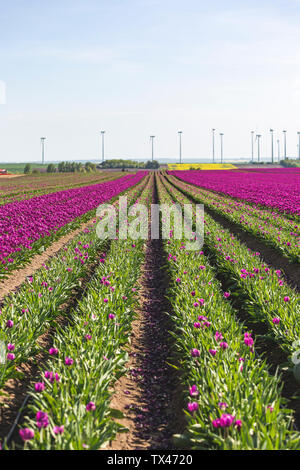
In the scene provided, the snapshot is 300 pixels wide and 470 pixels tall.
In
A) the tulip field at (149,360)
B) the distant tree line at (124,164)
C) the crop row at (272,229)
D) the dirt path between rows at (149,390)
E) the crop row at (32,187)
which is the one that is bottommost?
the dirt path between rows at (149,390)

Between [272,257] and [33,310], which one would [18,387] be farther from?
[272,257]

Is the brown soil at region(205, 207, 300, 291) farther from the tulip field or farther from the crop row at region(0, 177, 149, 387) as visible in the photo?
the crop row at region(0, 177, 149, 387)

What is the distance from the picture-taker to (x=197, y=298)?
263 inches

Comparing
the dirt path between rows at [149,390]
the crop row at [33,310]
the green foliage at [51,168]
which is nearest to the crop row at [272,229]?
the dirt path between rows at [149,390]

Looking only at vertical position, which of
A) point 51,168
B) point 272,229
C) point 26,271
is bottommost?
point 26,271

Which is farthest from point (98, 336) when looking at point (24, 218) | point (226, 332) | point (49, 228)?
point (24, 218)

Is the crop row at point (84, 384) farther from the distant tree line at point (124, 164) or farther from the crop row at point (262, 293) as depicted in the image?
the distant tree line at point (124, 164)

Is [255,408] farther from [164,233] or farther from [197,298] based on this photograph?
[164,233]

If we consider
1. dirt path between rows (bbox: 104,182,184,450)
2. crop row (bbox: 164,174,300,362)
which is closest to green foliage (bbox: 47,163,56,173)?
crop row (bbox: 164,174,300,362)

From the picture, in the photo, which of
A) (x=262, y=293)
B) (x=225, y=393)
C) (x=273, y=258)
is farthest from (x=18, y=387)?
(x=273, y=258)

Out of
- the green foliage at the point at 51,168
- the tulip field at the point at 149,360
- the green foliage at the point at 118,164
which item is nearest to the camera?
the tulip field at the point at 149,360

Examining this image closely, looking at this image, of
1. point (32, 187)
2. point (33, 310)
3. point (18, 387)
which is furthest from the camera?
point (32, 187)

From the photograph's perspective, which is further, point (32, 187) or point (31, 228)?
point (32, 187)

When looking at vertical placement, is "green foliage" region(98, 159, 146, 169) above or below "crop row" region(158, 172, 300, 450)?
above
